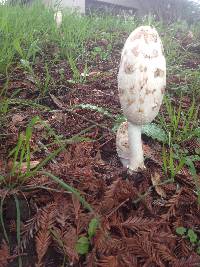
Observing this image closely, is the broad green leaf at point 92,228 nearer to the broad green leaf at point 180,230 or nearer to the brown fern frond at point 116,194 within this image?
the brown fern frond at point 116,194

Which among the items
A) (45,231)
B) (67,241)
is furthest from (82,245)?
(45,231)

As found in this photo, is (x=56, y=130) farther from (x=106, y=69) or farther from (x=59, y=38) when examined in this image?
(x=59, y=38)

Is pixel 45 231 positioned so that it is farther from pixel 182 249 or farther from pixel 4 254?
pixel 182 249

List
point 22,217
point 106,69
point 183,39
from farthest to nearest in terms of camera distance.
Answer: point 183,39, point 106,69, point 22,217

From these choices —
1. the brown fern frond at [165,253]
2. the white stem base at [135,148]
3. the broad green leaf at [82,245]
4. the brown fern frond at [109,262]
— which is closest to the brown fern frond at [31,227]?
the broad green leaf at [82,245]

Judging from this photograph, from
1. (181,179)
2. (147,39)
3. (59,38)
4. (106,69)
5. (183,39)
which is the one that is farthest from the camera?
(183,39)

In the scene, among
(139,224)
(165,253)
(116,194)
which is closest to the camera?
(165,253)

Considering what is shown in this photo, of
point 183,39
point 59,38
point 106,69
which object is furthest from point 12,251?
point 183,39
